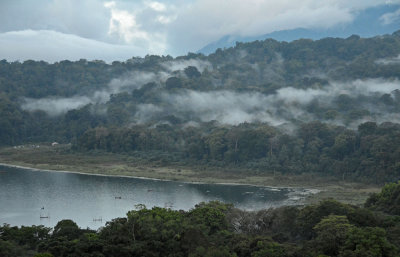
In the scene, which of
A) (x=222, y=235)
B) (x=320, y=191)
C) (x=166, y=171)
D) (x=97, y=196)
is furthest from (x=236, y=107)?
(x=222, y=235)

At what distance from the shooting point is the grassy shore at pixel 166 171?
5841cm

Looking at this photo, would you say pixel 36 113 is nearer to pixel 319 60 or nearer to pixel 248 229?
pixel 319 60

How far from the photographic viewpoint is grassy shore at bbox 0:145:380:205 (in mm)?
58406

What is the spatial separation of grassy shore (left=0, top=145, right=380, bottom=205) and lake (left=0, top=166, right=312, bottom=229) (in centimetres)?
293

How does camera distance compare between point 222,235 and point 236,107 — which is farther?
point 236,107

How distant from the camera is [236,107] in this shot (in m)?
111

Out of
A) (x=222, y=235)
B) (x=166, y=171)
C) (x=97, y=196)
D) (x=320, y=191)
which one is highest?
(x=166, y=171)

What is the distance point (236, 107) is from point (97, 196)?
61.9m

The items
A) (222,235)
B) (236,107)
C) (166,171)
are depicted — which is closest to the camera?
(222,235)

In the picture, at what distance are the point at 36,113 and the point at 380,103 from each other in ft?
246

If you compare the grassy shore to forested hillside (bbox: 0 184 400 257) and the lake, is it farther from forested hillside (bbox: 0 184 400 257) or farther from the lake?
forested hillside (bbox: 0 184 400 257)

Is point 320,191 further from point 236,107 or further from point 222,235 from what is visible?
point 236,107

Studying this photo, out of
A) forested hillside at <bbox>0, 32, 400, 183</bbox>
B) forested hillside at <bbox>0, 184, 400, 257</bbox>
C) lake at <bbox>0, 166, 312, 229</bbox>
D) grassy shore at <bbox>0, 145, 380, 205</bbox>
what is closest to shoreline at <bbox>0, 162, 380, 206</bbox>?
grassy shore at <bbox>0, 145, 380, 205</bbox>

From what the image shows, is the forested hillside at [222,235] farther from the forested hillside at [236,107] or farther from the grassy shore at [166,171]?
the forested hillside at [236,107]
